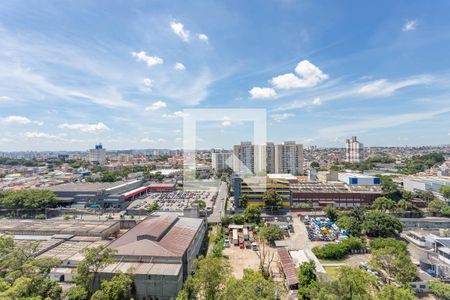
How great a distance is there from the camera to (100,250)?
895cm

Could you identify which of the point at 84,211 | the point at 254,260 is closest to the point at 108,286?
the point at 254,260

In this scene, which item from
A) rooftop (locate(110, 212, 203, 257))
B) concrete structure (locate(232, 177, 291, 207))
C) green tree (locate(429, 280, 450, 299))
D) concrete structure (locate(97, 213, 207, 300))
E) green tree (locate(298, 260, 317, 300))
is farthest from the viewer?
concrete structure (locate(232, 177, 291, 207))

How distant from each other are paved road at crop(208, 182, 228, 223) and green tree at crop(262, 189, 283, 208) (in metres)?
4.41

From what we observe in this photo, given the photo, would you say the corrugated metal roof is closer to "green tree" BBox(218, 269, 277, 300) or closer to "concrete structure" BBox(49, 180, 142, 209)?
"green tree" BBox(218, 269, 277, 300)

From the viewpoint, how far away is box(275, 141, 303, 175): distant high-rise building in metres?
42.5

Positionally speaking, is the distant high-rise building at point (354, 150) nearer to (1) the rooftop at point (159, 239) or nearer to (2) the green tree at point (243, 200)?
(2) the green tree at point (243, 200)

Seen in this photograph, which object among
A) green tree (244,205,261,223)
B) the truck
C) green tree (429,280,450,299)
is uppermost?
green tree (244,205,261,223)

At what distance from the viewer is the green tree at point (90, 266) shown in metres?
8.53

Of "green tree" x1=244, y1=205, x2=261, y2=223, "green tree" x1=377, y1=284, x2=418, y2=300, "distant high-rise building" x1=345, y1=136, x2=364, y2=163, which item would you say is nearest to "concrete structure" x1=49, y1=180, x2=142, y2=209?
"green tree" x1=244, y1=205, x2=261, y2=223

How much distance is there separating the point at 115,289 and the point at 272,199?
52.5ft

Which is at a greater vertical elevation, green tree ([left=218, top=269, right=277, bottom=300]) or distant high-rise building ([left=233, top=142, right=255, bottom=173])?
distant high-rise building ([left=233, top=142, right=255, bottom=173])

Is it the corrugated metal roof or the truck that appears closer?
the corrugated metal roof

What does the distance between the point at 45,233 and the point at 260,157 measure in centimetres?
3005

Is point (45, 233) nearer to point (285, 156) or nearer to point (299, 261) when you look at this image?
point (299, 261)
